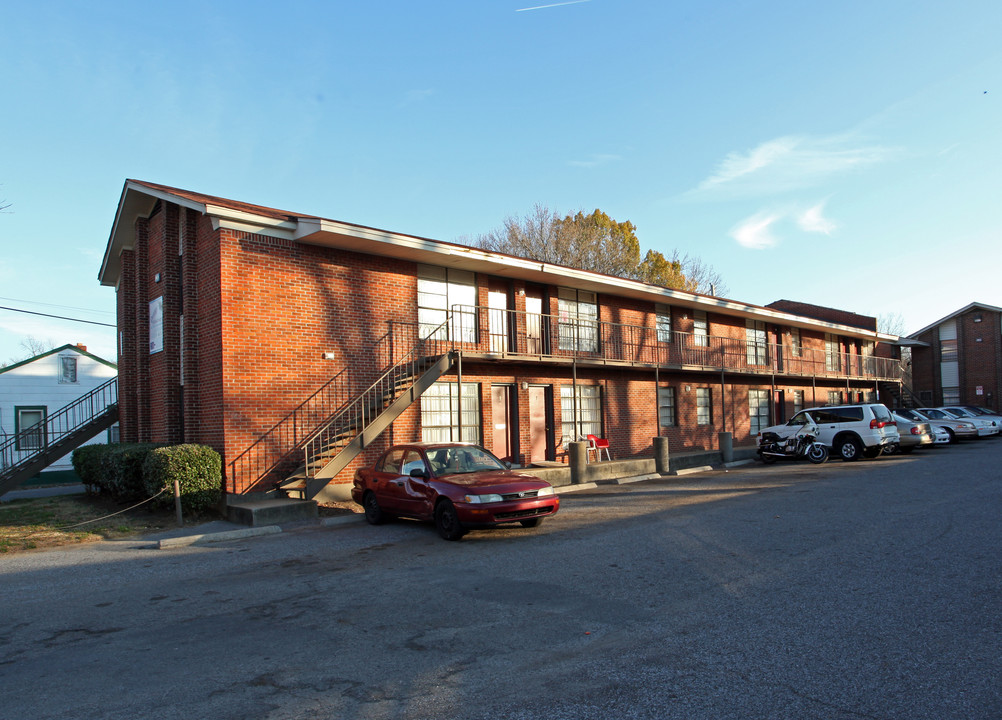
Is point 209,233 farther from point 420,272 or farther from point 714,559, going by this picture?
point 714,559

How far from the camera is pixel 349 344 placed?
52.3ft

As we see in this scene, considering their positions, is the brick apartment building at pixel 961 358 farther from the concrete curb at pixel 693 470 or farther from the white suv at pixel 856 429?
the concrete curb at pixel 693 470

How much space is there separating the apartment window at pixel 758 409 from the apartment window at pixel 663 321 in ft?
21.2

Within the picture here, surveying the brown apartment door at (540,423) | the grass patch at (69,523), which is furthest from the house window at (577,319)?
the grass patch at (69,523)

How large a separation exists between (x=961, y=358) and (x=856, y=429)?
93.0 feet

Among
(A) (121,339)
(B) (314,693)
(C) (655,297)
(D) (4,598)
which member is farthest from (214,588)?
(C) (655,297)

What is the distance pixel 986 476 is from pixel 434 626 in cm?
1466

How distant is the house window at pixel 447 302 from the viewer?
700 inches

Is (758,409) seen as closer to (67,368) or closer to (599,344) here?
(599,344)

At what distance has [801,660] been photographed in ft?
16.0

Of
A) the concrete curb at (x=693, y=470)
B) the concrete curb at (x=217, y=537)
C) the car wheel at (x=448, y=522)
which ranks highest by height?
the car wheel at (x=448, y=522)

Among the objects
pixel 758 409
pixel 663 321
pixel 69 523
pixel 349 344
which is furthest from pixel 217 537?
pixel 758 409

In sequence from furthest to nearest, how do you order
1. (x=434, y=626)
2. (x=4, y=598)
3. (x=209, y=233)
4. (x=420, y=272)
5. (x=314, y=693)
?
(x=420, y=272) → (x=209, y=233) → (x=4, y=598) → (x=434, y=626) → (x=314, y=693)

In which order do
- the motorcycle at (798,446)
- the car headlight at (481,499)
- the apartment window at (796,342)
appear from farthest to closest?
the apartment window at (796,342)
the motorcycle at (798,446)
the car headlight at (481,499)
